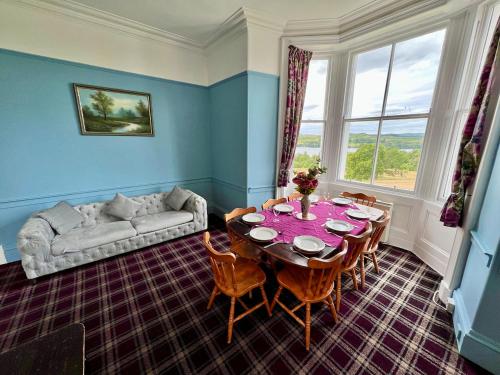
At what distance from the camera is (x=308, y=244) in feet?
5.72

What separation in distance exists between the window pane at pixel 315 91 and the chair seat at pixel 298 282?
2898 millimetres

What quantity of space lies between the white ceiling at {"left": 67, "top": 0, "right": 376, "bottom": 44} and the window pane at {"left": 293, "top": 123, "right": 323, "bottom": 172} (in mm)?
1630

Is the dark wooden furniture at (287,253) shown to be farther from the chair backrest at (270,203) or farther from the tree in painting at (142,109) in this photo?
the tree in painting at (142,109)

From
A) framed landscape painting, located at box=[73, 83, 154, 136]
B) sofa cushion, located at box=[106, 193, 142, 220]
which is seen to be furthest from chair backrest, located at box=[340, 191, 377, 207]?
framed landscape painting, located at box=[73, 83, 154, 136]

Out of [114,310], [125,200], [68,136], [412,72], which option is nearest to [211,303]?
[114,310]

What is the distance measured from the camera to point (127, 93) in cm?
327

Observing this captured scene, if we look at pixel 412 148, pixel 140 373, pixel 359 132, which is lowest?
pixel 140 373

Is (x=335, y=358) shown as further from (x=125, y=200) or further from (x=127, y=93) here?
(x=127, y=93)

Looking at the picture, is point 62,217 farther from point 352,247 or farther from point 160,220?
point 352,247

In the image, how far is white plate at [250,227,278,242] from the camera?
1.80m

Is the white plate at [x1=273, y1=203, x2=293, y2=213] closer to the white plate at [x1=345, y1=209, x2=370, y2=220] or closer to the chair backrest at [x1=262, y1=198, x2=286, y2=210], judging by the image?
the chair backrest at [x1=262, y1=198, x2=286, y2=210]

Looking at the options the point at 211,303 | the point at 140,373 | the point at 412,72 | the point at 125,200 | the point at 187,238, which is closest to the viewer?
the point at 140,373

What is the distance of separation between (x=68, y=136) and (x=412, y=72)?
5.02m

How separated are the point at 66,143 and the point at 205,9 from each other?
2.76 m
